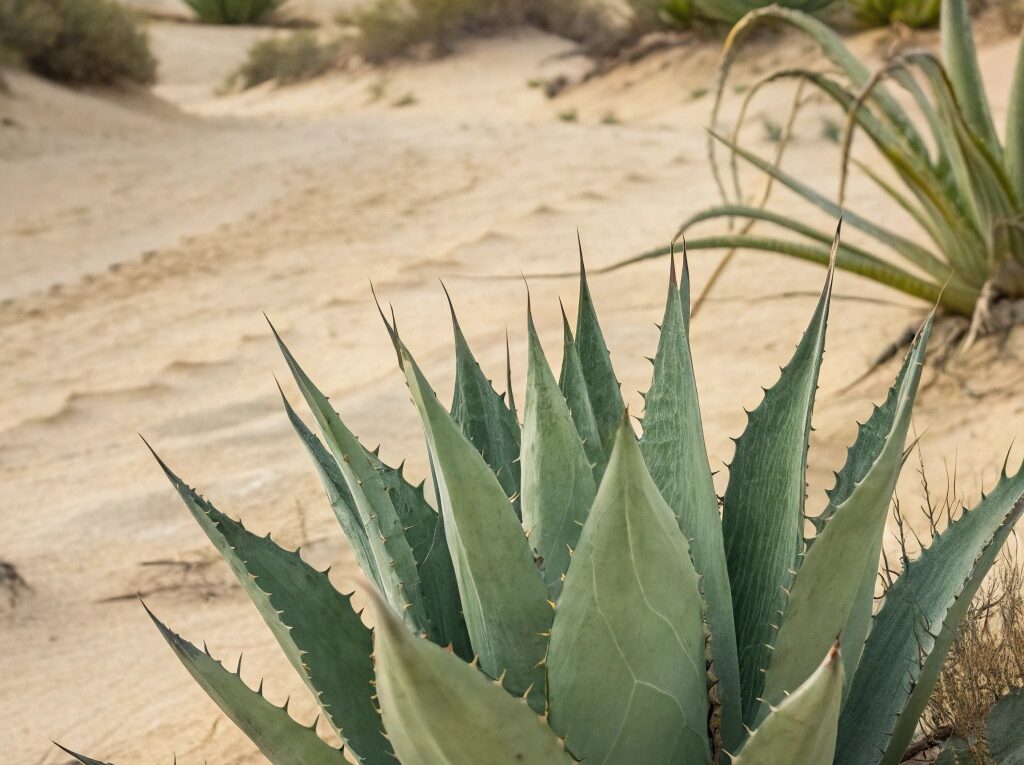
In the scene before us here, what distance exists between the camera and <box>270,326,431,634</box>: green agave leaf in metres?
1.24

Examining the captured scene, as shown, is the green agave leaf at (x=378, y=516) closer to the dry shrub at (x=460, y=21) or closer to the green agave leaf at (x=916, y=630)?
the green agave leaf at (x=916, y=630)

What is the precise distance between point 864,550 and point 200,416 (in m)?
2.80

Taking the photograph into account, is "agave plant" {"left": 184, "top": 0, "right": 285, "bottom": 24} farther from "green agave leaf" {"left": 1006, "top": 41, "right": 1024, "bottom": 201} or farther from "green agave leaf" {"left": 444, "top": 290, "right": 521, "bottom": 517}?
"green agave leaf" {"left": 444, "top": 290, "right": 521, "bottom": 517}

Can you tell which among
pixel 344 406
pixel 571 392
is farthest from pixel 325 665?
pixel 344 406

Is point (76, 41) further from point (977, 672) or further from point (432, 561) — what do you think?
point (977, 672)

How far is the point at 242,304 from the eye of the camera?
15.6 ft

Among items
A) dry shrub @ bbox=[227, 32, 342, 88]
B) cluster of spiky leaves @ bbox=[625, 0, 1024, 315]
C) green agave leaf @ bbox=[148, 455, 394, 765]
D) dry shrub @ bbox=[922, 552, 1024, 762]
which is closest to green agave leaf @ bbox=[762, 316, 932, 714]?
dry shrub @ bbox=[922, 552, 1024, 762]

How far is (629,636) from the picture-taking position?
99 centimetres

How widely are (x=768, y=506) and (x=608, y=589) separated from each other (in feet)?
1.16

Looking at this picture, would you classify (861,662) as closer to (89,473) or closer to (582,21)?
(89,473)

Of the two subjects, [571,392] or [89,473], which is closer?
[571,392]

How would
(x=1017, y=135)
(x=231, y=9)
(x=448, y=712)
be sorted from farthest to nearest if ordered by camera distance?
(x=231, y=9)
(x=1017, y=135)
(x=448, y=712)

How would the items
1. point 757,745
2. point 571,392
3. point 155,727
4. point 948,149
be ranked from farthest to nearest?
1. point 948,149
2. point 155,727
3. point 571,392
4. point 757,745

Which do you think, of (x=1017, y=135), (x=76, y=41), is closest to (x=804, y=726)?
(x=1017, y=135)
